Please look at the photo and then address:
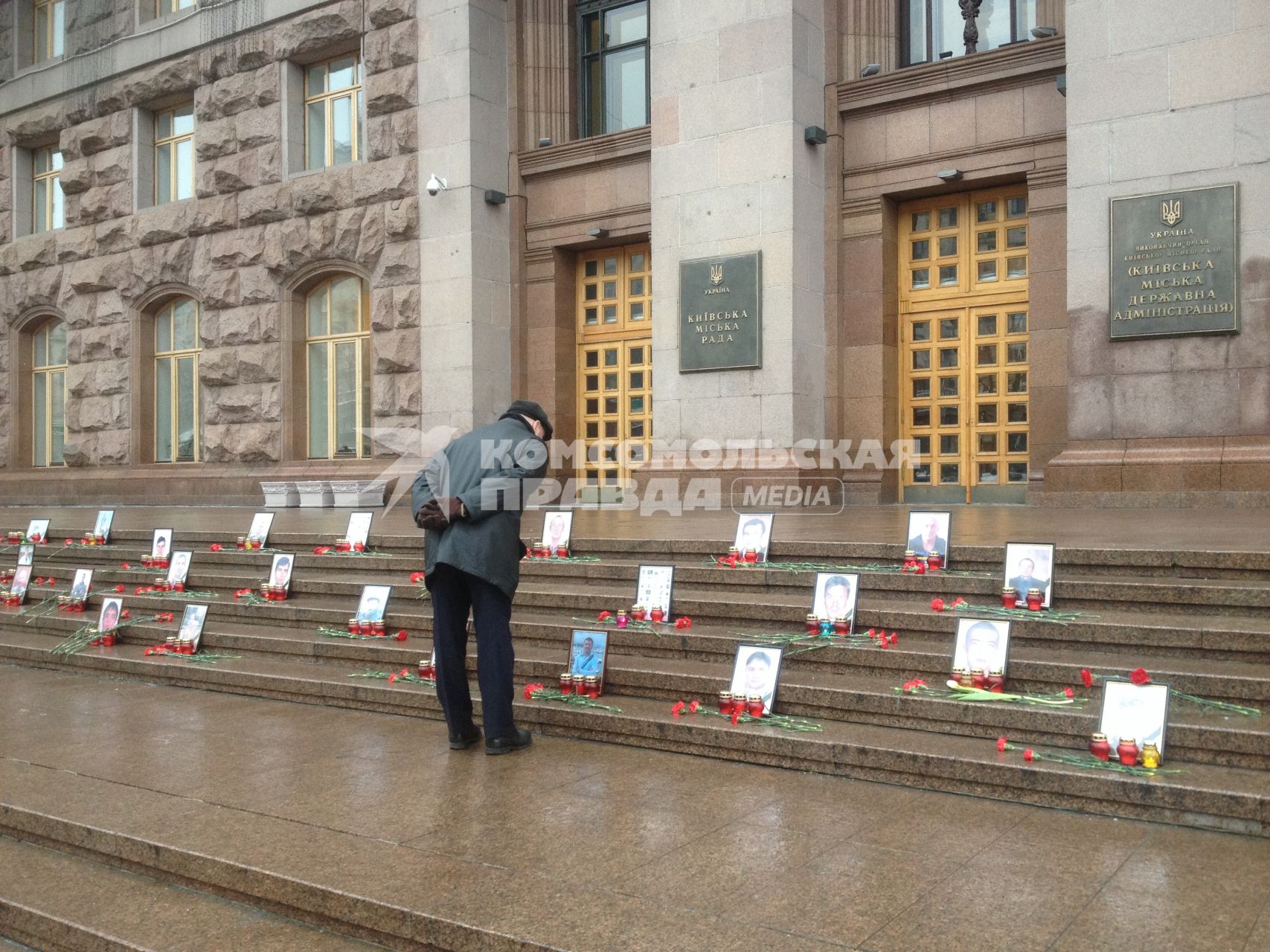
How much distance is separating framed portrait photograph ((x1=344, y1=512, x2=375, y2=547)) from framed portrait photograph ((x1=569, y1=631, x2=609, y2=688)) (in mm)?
3865

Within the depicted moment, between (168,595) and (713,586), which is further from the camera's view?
(168,595)

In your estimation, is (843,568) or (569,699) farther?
(843,568)

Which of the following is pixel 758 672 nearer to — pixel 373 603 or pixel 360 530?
pixel 373 603

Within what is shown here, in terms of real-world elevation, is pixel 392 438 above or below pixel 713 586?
above

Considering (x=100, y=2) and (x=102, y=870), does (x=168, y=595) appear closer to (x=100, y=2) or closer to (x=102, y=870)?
(x=102, y=870)

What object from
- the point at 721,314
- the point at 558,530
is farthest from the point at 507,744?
the point at 721,314

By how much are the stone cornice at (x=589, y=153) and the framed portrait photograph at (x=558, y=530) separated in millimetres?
8060

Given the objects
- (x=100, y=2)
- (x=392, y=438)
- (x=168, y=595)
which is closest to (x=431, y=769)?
(x=168, y=595)

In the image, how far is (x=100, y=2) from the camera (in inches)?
808

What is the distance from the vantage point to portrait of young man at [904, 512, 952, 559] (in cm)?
725

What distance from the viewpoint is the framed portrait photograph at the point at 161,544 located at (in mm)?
10766

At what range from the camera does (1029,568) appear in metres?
6.51

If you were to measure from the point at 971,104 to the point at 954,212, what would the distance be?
129cm

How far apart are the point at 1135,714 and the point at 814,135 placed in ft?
34.1
